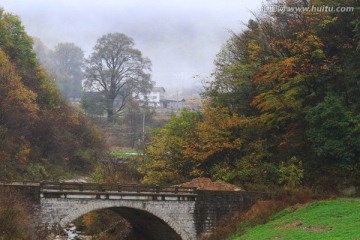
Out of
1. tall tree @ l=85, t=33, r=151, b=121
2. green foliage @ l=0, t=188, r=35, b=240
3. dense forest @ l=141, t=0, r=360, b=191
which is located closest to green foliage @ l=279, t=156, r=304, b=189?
dense forest @ l=141, t=0, r=360, b=191

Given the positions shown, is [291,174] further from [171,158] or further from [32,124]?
[32,124]

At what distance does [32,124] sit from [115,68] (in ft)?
89.6

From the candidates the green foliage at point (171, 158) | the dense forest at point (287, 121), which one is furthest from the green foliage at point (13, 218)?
the dense forest at point (287, 121)

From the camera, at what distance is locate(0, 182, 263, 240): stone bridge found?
2825 centimetres

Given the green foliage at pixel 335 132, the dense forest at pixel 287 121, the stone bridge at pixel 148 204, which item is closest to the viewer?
the stone bridge at pixel 148 204

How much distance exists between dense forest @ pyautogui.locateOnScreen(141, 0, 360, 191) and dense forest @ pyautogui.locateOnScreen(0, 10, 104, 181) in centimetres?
1229

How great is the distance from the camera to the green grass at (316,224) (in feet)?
74.7

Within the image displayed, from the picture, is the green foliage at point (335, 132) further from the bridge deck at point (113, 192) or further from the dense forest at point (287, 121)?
the bridge deck at point (113, 192)

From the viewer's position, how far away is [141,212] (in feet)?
107

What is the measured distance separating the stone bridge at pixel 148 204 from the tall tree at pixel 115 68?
1646 inches

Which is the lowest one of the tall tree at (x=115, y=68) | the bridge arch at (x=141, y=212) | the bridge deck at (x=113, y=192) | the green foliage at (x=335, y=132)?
the bridge arch at (x=141, y=212)

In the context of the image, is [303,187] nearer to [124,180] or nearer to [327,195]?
[327,195]

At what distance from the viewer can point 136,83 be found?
77125 millimetres

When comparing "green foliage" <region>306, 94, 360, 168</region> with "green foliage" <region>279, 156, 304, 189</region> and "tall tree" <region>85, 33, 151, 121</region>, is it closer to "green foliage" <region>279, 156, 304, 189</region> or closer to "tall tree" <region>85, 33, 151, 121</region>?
"green foliage" <region>279, 156, 304, 189</region>
